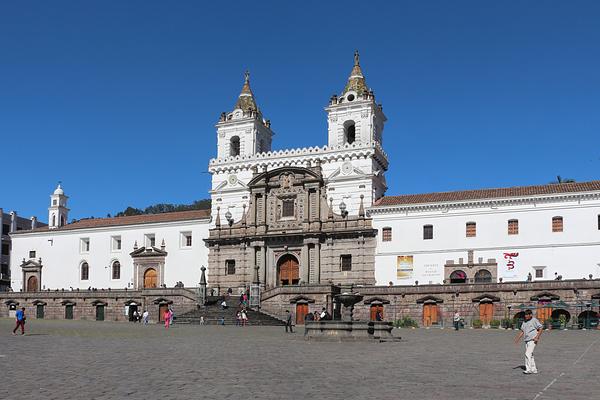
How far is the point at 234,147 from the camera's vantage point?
69.7 m

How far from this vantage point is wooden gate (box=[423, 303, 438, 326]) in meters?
54.1

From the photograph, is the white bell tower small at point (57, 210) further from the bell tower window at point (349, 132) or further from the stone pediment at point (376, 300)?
the stone pediment at point (376, 300)

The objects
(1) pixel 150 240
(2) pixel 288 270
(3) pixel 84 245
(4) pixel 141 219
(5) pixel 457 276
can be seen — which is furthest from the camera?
(3) pixel 84 245

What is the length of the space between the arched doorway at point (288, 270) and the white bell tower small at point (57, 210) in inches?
1033

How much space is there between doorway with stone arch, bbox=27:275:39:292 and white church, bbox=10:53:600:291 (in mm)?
140

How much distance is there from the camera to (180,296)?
60.6 m

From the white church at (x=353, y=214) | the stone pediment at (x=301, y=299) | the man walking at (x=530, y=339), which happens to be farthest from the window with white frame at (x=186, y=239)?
the man walking at (x=530, y=339)

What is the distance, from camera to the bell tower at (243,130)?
222ft

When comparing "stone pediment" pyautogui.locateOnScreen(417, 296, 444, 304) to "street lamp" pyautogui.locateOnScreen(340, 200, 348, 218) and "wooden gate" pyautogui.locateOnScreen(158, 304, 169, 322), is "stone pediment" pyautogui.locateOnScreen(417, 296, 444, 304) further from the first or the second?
"wooden gate" pyautogui.locateOnScreen(158, 304, 169, 322)

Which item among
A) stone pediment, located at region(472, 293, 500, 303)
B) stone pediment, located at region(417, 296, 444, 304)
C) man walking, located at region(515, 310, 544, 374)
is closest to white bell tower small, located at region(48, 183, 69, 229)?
stone pediment, located at region(417, 296, 444, 304)

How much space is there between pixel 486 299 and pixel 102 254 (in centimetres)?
3749

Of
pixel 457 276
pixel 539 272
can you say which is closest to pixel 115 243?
pixel 457 276

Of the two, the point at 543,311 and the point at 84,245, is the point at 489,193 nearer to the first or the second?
the point at 543,311

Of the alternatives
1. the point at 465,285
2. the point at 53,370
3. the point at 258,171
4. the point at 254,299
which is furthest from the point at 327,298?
the point at 53,370
